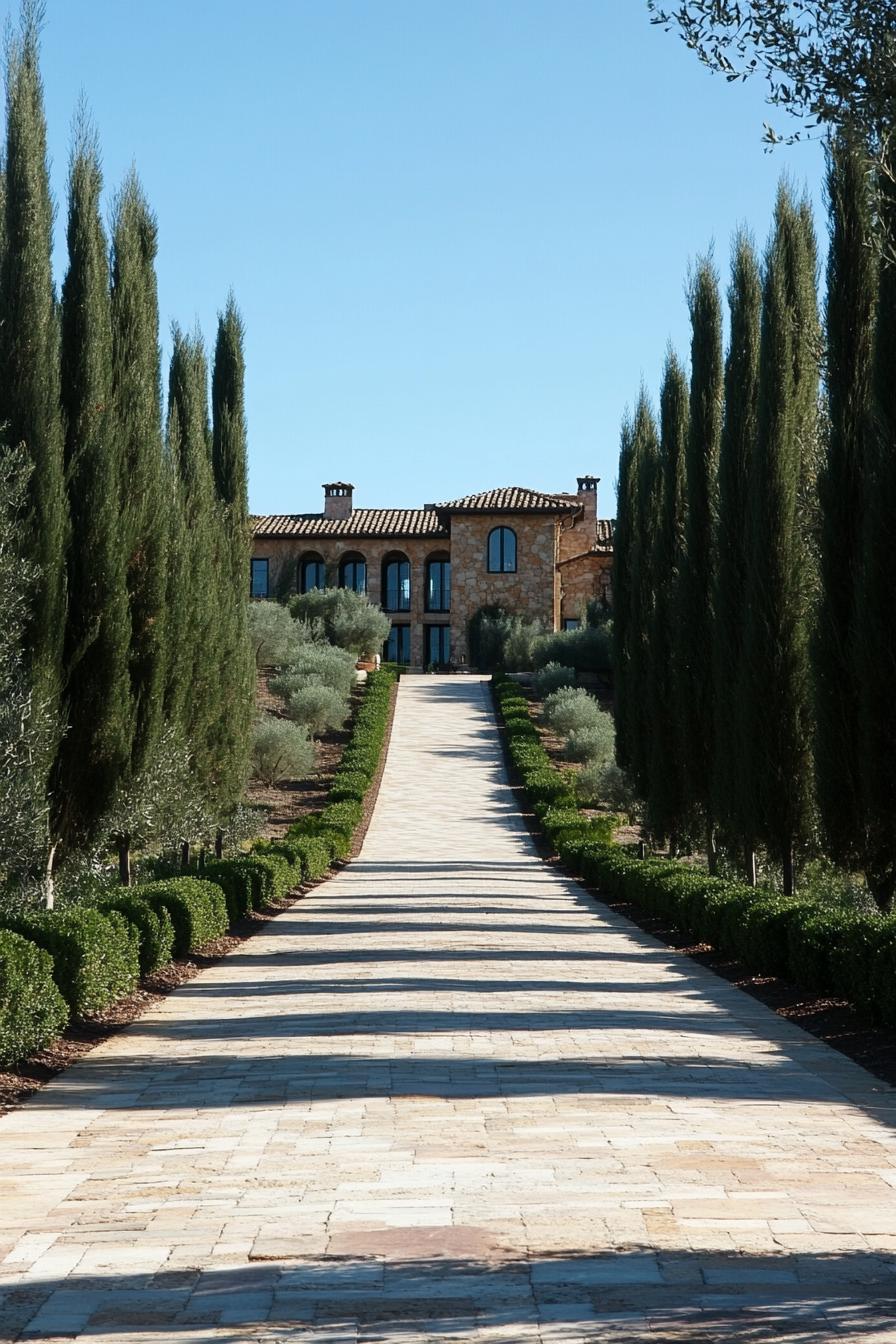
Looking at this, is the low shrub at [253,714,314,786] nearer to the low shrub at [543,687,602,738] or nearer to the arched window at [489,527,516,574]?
the low shrub at [543,687,602,738]

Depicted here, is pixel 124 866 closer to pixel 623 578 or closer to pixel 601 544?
pixel 623 578

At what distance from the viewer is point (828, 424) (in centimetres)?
1183

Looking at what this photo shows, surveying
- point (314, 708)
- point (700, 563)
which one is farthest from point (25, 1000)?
point (314, 708)

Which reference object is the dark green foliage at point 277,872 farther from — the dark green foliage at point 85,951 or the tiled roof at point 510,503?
the tiled roof at point 510,503

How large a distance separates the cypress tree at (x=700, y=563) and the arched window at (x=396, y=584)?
4041cm

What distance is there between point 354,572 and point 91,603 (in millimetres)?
48495

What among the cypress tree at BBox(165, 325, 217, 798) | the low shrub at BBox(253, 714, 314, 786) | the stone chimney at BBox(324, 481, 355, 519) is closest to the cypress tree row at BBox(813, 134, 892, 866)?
the cypress tree at BBox(165, 325, 217, 798)

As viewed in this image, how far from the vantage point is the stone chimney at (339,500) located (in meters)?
60.9

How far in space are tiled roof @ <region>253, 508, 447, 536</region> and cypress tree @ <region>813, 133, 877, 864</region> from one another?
46.0 metres

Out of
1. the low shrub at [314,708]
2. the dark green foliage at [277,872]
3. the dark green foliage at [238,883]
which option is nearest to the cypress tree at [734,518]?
the dark green foliage at [238,883]

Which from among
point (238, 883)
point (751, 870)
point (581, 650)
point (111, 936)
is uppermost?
point (581, 650)

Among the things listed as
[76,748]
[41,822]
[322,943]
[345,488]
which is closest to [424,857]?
[322,943]

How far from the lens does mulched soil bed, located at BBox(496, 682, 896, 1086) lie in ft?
26.8

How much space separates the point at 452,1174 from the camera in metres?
5.22
